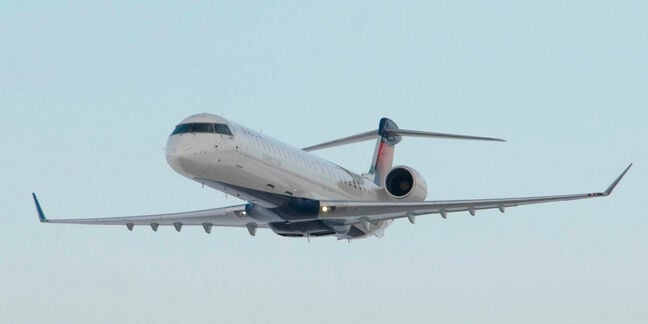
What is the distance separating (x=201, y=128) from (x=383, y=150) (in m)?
14.7

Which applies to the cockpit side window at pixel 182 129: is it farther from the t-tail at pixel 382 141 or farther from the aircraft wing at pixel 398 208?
the t-tail at pixel 382 141

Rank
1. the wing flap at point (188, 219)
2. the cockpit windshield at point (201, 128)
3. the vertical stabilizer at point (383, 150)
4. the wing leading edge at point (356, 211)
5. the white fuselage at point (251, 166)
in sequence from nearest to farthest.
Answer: the white fuselage at point (251, 166), the cockpit windshield at point (201, 128), the wing leading edge at point (356, 211), the wing flap at point (188, 219), the vertical stabilizer at point (383, 150)

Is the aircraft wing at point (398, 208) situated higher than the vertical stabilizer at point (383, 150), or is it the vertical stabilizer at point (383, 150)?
the vertical stabilizer at point (383, 150)

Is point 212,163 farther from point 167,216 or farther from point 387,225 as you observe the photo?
point 387,225

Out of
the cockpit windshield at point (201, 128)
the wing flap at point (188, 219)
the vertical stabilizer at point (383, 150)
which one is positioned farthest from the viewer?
the vertical stabilizer at point (383, 150)

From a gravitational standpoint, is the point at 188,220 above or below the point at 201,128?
below

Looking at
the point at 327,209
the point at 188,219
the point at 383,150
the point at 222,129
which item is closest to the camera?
the point at 222,129

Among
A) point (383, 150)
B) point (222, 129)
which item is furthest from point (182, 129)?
point (383, 150)

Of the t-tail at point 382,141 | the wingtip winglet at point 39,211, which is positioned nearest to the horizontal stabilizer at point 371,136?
the t-tail at point 382,141

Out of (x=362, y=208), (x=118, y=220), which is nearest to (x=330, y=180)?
(x=362, y=208)

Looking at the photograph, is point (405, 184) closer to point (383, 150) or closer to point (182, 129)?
point (383, 150)

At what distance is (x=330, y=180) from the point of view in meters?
45.6

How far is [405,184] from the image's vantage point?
48.7 m

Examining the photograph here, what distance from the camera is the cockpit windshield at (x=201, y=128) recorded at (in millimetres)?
40812
